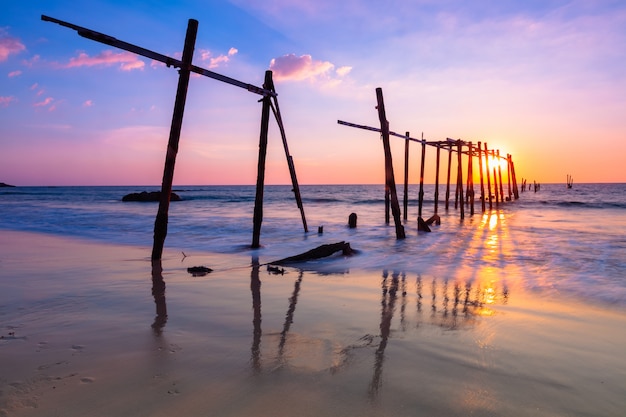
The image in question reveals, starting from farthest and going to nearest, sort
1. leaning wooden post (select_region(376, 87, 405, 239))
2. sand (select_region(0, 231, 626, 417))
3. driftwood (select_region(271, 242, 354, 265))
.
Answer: leaning wooden post (select_region(376, 87, 405, 239)) < driftwood (select_region(271, 242, 354, 265)) < sand (select_region(0, 231, 626, 417))

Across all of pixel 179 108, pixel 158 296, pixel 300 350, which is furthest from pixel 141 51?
pixel 300 350

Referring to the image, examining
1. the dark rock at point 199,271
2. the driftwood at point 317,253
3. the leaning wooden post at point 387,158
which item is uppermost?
the leaning wooden post at point 387,158

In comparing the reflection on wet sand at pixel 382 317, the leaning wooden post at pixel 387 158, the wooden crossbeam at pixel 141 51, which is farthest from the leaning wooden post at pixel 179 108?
the leaning wooden post at pixel 387 158

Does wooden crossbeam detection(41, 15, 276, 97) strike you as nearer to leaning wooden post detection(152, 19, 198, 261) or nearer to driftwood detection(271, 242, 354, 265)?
leaning wooden post detection(152, 19, 198, 261)

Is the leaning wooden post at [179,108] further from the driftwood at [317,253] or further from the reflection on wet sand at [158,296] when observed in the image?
the driftwood at [317,253]

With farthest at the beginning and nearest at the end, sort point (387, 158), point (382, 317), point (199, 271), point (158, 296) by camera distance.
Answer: point (387, 158) < point (199, 271) < point (158, 296) < point (382, 317)

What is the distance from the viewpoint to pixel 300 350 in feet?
10.7

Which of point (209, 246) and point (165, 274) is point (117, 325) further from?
point (209, 246)

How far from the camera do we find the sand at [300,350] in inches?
96.6

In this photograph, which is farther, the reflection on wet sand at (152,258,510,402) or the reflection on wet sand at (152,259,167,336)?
the reflection on wet sand at (152,259,167,336)

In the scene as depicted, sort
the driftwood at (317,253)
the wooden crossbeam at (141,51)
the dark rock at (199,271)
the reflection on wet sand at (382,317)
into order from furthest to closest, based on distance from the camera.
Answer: the driftwood at (317,253), the dark rock at (199,271), the wooden crossbeam at (141,51), the reflection on wet sand at (382,317)

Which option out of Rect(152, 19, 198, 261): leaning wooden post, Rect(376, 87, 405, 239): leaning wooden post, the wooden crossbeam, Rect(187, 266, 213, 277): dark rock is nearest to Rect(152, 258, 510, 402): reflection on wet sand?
Rect(187, 266, 213, 277): dark rock

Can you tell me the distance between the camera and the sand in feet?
8.05

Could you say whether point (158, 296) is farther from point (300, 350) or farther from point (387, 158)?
point (387, 158)
